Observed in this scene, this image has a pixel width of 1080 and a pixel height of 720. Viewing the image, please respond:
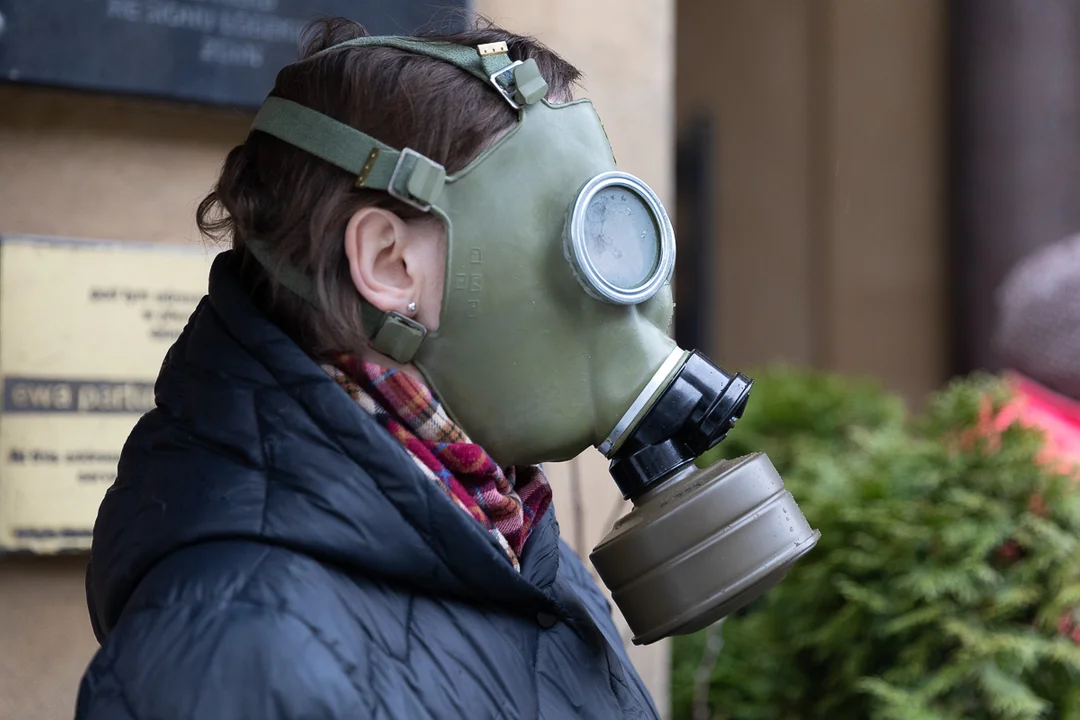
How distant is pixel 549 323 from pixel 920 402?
18.8 feet

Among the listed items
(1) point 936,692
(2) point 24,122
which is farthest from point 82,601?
(1) point 936,692

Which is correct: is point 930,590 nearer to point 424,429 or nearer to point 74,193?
point 424,429

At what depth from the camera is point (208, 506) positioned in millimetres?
1377

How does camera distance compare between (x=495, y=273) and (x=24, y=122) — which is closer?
(x=495, y=273)

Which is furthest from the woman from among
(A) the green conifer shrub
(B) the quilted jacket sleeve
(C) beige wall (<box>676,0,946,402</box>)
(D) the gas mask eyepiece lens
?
(C) beige wall (<box>676,0,946,402</box>)

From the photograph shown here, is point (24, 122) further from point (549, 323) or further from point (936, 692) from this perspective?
point (936, 692)

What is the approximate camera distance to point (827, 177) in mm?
7324

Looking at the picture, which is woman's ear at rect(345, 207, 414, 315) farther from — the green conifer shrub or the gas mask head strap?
the green conifer shrub

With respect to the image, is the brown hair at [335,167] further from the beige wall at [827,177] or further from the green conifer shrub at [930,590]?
the beige wall at [827,177]

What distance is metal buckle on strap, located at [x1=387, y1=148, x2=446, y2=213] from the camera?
57.7 inches

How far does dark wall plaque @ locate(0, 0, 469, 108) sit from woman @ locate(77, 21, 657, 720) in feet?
3.53

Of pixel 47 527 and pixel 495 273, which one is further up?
pixel 495 273

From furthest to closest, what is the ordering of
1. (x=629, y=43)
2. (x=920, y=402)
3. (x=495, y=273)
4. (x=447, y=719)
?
(x=920, y=402), (x=629, y=43), (x=495, y=273), (x=447, y=719)

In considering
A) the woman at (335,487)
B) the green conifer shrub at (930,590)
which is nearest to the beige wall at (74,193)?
the green conifer shrub at (930,590)
